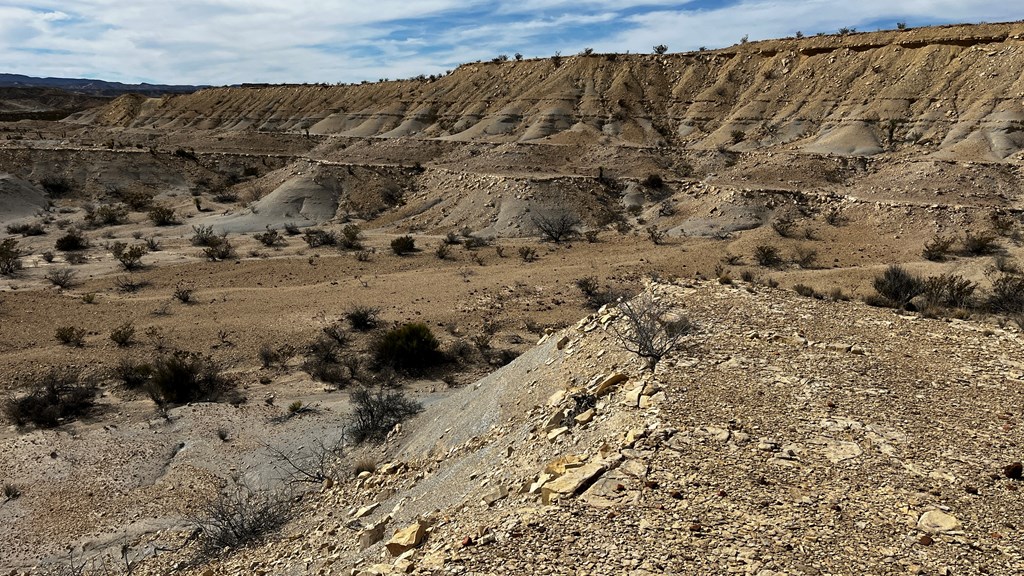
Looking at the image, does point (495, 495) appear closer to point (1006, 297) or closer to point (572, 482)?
point (572, 482)

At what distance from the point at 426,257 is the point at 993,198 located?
23429 mm

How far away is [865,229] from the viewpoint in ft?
86.0

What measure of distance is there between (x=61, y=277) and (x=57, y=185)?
21446 millimetres

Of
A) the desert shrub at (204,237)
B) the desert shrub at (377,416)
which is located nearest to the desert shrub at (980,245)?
the desert shrub at (377,416)

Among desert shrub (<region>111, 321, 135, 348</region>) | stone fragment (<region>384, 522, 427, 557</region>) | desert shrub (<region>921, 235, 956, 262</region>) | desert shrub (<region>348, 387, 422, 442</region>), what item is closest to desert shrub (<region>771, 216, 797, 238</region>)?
desert shrub (<region>921, 235, 956, 262</region>)

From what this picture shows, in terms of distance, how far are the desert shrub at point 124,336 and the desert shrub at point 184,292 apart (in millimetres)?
3292

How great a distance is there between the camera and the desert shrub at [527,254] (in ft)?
85.5

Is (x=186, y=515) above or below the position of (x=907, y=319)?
below

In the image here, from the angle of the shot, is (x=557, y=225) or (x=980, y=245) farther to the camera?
(x=557, y=225)

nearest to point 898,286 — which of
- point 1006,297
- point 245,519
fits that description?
point 1006,297

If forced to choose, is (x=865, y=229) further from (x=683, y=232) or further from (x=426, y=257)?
(x=426, y=257)

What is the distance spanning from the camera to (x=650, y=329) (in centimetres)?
875

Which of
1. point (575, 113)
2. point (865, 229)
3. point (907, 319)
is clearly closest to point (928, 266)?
point (865, 229)

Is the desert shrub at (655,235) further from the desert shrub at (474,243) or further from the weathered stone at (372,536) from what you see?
the weathered stone at (372,536)
